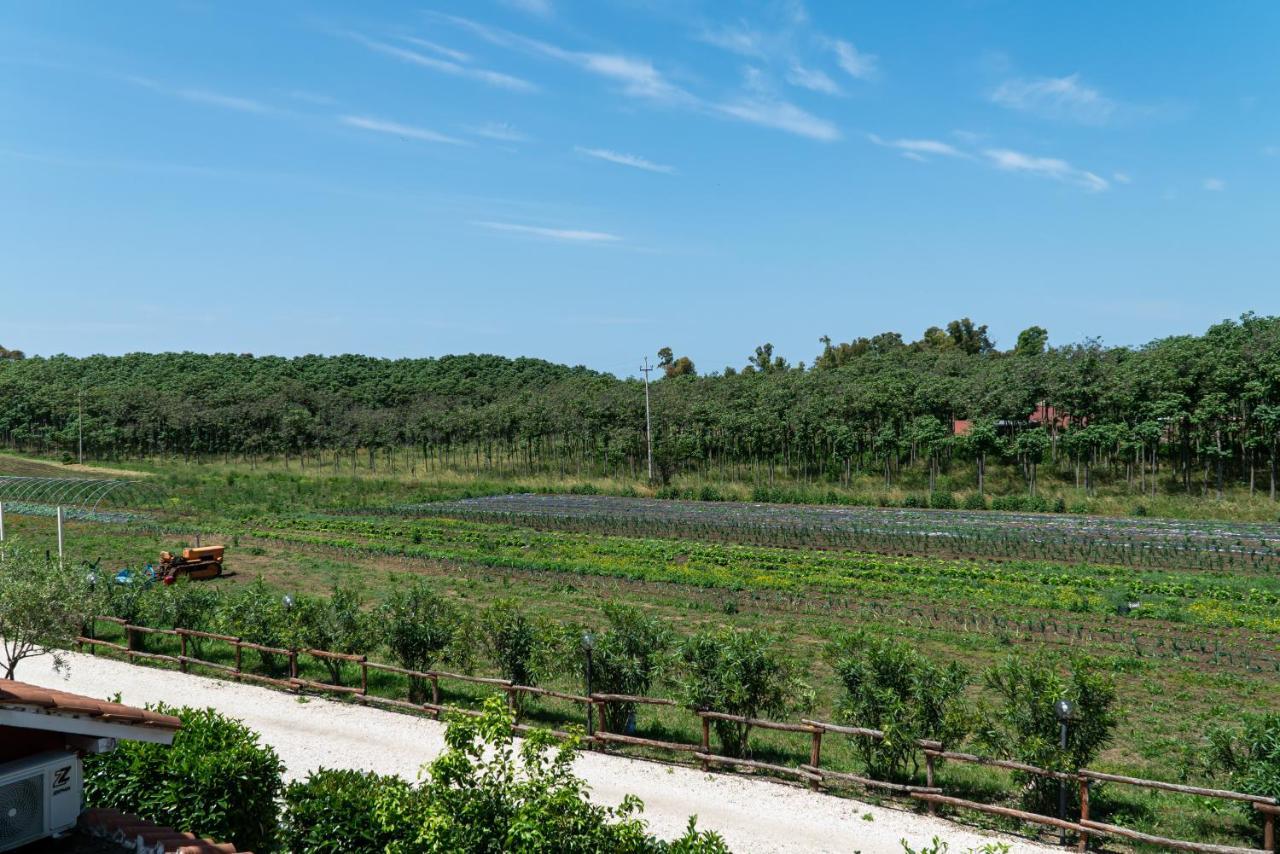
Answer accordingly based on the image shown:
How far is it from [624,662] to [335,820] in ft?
23.9

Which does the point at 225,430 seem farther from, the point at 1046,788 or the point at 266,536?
the point at 1046,788

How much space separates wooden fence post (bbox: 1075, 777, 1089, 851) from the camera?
11.2m

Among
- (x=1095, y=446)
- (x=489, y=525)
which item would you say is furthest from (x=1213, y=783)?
(x=1095, y=446)

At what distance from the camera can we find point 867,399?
221 feet

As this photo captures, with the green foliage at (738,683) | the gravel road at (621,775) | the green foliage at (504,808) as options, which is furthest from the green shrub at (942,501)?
the green foliage at (504,808)

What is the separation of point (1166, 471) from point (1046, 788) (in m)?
62.5

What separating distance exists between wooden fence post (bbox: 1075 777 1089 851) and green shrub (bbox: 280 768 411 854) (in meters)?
8.68

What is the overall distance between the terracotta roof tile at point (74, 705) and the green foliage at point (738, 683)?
→ 845 cm

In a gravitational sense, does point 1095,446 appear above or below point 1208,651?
above

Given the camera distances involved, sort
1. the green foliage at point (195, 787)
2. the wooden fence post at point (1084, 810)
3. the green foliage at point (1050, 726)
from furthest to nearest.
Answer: the green foliage at point (1050, 726)
the wooden fence post at point (1084, 810)
the green foliage at point (195, 787)

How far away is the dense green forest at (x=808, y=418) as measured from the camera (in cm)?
5806

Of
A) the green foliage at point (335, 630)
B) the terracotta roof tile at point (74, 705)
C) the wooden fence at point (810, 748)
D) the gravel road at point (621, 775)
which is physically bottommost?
the gravel road at point (621, 775)

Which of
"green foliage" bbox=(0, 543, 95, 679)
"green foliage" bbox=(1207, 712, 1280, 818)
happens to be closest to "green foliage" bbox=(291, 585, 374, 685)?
"green foliage" bbox=(0, 543, 95, 679)

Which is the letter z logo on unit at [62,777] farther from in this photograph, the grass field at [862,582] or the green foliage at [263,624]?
the green foliage at [263,624]
